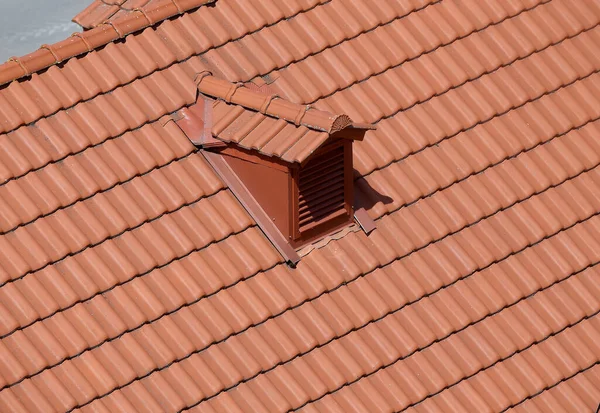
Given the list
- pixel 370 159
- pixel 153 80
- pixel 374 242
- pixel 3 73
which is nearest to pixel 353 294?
pixel 374 242

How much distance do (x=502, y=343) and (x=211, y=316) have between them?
98.5 inches

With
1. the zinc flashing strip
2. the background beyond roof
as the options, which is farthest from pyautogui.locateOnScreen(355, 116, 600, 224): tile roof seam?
the background beyond roof

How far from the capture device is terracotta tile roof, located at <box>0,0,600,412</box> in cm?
1084

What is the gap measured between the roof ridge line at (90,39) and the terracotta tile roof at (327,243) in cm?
5

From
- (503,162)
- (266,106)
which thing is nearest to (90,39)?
(266,106)

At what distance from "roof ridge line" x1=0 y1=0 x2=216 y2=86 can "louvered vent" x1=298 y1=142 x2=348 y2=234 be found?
205cm

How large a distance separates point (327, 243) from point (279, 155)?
46.9 inches

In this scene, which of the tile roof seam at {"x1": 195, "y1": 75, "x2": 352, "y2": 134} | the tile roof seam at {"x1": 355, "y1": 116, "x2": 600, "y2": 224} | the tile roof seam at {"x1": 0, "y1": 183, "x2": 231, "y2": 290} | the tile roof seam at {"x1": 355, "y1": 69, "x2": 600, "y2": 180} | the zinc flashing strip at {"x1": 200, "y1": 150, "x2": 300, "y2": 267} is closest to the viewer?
the tile roof seam at {"x1": 0, "y1": 183, "x2": 231, "y2": 290}

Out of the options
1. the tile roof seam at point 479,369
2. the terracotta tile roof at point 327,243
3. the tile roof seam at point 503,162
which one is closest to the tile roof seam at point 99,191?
the terracotta tile roof at point 327,243

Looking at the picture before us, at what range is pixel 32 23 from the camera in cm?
3161

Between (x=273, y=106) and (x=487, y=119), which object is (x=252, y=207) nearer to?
(x=273, y=106)

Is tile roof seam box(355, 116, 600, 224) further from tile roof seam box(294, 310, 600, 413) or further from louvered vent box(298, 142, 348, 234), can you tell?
tile roof seam box(294, 310, 600, 413)

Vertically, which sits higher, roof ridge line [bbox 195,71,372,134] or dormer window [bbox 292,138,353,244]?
roof ridge line [bbox 195,71,372,134]

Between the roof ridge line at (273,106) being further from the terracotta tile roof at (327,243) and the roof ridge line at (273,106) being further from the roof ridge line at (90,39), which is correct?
the roof ridge line at (90,39)
